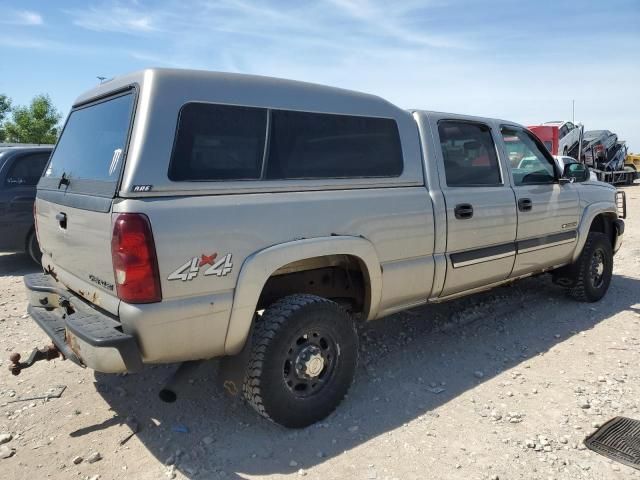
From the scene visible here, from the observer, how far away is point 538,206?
4508 millimetres

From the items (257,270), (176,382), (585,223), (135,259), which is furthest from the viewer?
(585,223)

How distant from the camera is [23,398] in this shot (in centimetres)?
339

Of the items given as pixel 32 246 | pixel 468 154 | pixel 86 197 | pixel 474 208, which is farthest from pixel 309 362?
pixel 32 246

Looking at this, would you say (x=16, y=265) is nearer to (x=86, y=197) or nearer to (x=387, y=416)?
(x=86, y=197)

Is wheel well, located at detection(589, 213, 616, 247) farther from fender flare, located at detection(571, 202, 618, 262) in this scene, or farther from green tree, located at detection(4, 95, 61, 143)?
green tree, located at detection(4, 95, 61, 143)

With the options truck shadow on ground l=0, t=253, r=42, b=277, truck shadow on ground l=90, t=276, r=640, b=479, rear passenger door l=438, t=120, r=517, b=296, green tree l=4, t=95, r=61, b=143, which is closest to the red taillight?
truck shadow on ground l=90, t=276, r=640, b=479

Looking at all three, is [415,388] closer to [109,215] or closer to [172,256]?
[172,256]

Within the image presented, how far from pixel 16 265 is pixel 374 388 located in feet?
20.2

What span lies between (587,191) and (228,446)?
435cm

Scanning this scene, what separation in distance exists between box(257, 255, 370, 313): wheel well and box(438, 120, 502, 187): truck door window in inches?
41.5

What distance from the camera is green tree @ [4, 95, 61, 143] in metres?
29.1

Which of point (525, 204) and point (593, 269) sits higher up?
point (525, 204)

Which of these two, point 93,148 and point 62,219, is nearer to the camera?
point 62,219

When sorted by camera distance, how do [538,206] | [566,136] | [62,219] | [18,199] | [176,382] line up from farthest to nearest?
1. [566,136]
2. [18,199]
3. [538,206]
4. [62,219]
5. [176,382]
